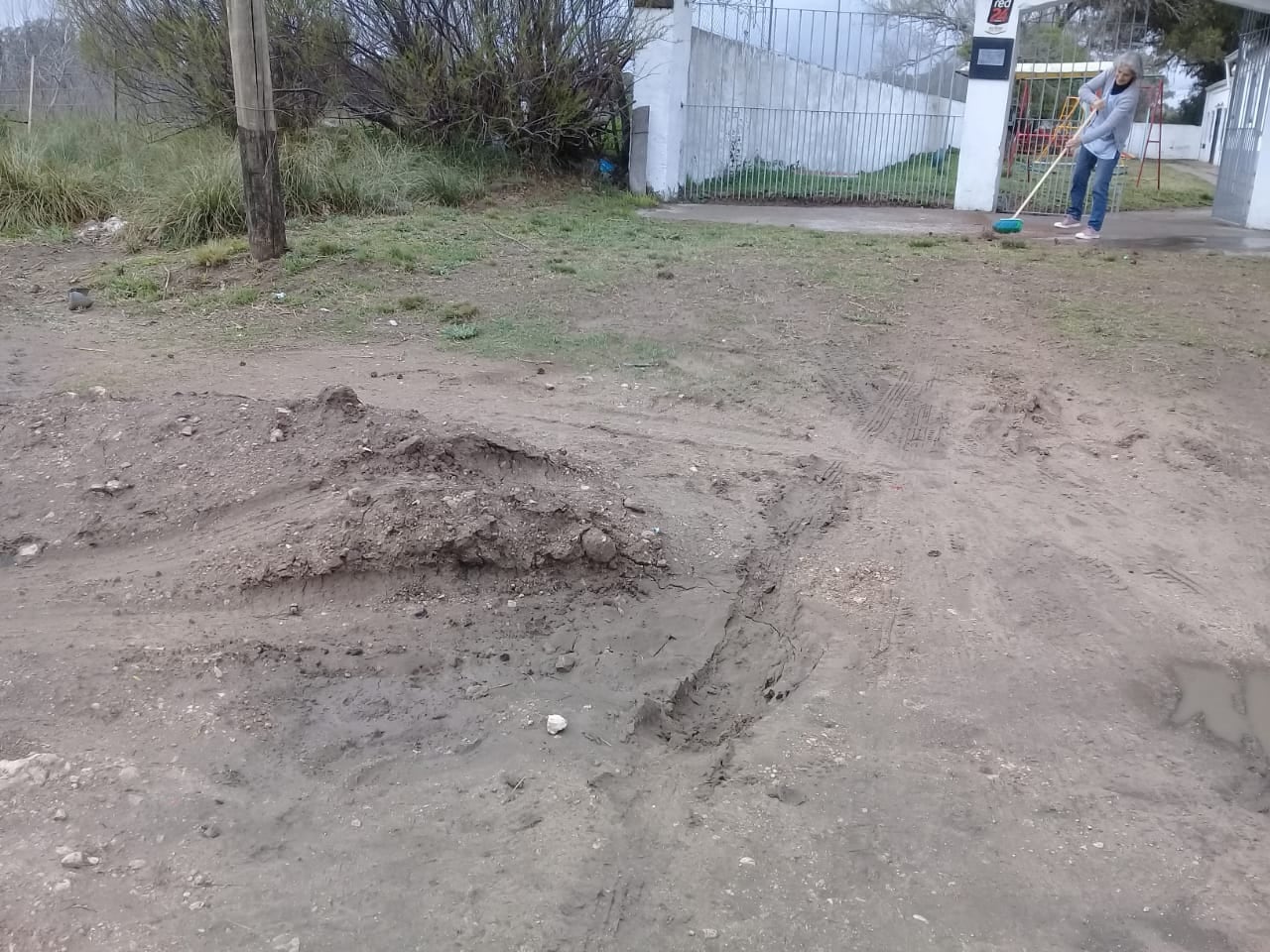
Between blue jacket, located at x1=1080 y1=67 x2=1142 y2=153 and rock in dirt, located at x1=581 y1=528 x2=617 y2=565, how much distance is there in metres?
8.97

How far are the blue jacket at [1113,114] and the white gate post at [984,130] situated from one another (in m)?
2.69

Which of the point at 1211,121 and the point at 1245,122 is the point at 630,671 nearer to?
the point at 1245,122

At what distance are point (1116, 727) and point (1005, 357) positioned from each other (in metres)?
3.82

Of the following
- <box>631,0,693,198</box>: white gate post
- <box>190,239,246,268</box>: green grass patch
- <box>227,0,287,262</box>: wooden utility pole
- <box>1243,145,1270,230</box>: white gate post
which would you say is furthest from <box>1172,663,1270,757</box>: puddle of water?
<box>631,0,693,198</box>: white gate post

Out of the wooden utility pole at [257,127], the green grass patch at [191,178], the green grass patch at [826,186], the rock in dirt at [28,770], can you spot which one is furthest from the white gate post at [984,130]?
the rock in dirt at [28,770]

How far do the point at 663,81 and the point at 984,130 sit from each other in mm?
4238

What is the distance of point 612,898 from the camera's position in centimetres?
257

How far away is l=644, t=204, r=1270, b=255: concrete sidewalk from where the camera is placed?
11492 millimetres

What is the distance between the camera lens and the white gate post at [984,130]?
13.7 metres

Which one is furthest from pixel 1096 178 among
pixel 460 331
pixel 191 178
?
pixel 191 178

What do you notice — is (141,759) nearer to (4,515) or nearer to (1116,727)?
(4,515)

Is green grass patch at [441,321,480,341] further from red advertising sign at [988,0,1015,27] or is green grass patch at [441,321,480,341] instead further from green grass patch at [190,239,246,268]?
red advertising sign at [988,0,1015,27]

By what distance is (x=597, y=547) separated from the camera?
4.09 metres

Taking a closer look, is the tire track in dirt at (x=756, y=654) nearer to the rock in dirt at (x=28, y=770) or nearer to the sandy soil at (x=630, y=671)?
the sandy soil at (x=630, y=671)
